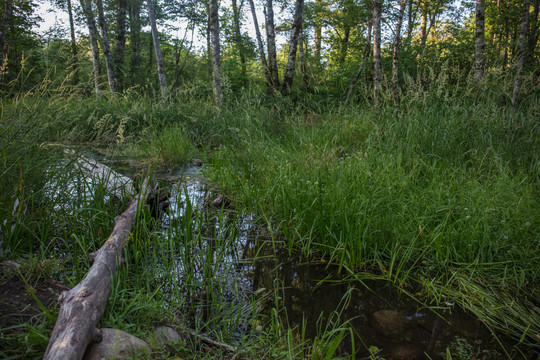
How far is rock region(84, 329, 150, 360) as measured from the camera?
1.38m

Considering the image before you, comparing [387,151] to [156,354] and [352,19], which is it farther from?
[352,19]

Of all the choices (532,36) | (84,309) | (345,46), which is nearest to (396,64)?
(532,36)

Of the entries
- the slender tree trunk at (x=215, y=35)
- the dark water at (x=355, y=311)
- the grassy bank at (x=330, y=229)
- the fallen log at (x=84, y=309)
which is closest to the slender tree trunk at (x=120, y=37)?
the slender tree trunk at (x=215, y=35)

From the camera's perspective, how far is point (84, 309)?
58.1 inches

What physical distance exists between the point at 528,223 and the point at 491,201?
1.65 ft

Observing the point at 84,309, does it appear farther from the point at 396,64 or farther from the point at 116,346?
the point at 396,64

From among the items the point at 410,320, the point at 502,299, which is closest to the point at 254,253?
the point at 410,320

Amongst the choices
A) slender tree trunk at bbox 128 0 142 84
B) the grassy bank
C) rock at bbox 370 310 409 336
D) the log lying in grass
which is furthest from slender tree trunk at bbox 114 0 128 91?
rock at bbox 370 310 409 336

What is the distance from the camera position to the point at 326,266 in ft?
8.13

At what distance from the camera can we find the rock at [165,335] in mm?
1619

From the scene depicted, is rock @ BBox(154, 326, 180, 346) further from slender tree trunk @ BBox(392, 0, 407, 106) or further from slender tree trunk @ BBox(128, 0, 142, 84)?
slender tree trunk @ BBox(128, 0, 142, 84)

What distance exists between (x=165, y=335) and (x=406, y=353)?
4.34 ft

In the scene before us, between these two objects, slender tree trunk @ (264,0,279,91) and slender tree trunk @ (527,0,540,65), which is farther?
slender tree trunk @ (264,0,279,91)

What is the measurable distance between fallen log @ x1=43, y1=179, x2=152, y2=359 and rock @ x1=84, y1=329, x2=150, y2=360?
A: 4 cm
